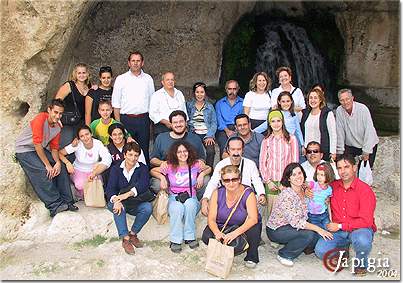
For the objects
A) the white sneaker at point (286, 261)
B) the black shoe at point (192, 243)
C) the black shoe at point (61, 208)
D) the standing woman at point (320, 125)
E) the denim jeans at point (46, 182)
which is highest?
the standing woman at point (320, 125)

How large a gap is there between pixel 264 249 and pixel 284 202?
2.37 ft

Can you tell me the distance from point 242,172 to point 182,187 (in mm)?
669

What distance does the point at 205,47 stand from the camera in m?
10.2

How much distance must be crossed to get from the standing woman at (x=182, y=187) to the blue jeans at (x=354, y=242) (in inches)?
50.6

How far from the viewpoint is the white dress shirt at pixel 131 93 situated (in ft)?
19.4

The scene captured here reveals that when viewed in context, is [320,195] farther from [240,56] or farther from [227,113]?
[240,56]

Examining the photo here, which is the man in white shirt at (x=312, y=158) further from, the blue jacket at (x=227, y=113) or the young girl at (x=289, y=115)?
the blue jacket at (x=227, y=113)

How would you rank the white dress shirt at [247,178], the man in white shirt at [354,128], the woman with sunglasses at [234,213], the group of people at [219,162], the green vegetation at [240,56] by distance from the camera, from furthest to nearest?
the green vegetation at [240,56] < the man in white shirt at [354,128] < the white dress shirt at [247,178] < the group of people at [219,162] < the woman with sunglasses at [234,213]

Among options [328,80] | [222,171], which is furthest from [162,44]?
[222,171]

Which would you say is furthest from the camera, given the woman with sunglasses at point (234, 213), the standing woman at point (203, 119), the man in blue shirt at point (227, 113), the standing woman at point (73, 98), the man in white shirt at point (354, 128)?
the man in blue shirt at point (227, 113)

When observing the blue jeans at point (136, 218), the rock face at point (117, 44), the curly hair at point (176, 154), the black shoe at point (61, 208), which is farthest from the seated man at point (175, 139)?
the rock face at point (117, 44)

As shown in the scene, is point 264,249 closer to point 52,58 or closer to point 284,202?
point 284,202

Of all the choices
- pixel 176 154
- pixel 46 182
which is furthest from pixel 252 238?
pixel 46 182

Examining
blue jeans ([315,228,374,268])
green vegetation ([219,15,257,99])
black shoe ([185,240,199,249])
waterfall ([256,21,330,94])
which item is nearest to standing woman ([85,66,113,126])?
black shoe ([185,240,199,249])
